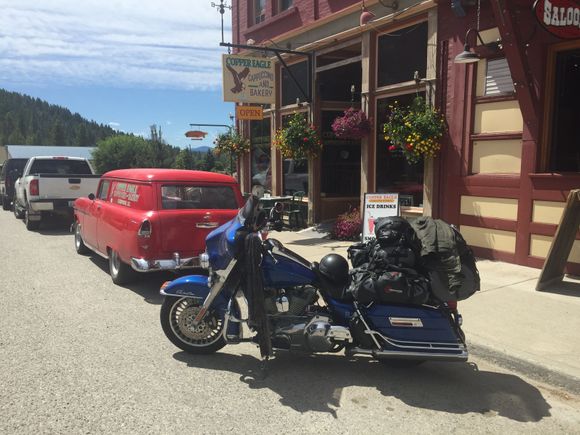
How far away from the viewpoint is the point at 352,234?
10773 millimetres

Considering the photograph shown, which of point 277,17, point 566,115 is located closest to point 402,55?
point 566,115

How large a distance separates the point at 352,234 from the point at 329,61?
4.72 metres

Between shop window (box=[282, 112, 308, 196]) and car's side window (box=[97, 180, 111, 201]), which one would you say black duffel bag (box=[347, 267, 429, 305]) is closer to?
car's side window (box=[97, 180, 111, 201])

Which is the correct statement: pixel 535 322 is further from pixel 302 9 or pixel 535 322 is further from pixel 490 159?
pixel 302 9

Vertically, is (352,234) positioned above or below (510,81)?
below

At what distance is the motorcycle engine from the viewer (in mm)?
4062

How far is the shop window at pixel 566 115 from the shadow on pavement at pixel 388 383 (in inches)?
171

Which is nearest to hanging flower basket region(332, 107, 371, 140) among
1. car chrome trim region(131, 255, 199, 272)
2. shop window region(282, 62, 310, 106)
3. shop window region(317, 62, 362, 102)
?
shop window region(317, 62, 362, 102)

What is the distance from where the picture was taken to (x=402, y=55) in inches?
386

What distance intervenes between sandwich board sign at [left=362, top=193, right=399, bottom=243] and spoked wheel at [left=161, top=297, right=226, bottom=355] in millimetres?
3913

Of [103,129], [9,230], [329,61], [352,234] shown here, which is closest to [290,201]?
[352,234]

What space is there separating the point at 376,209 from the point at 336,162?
181 inches

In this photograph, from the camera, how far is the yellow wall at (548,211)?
703 cm

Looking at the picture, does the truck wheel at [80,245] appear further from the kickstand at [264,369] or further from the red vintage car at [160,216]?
the kickstand at [264,369]
